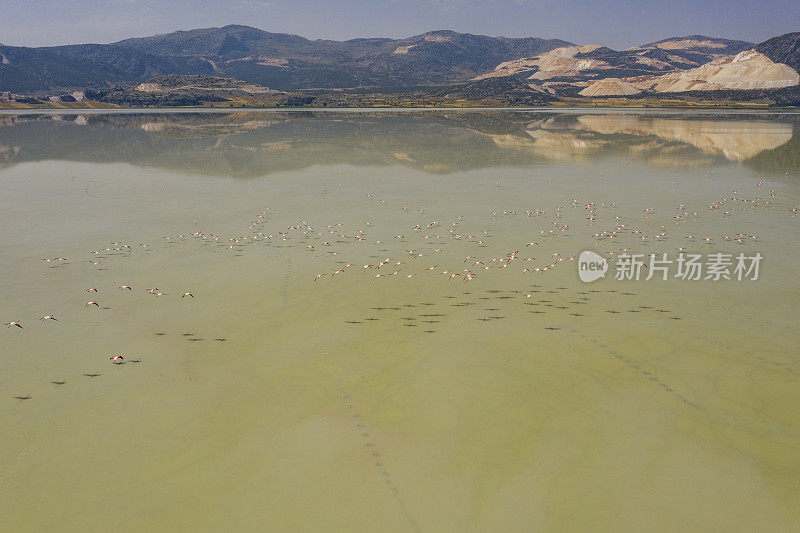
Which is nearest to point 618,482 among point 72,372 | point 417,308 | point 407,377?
point 407,377

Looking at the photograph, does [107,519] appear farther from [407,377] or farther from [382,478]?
[407,377]

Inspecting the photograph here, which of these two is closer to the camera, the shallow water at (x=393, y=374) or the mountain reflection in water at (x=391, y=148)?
the shallow water at (x=393, y=374)

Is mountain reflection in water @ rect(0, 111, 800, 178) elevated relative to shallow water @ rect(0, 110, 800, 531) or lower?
elevated

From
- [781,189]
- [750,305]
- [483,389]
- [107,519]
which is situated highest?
[781,189]

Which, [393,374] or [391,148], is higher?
[391,148]

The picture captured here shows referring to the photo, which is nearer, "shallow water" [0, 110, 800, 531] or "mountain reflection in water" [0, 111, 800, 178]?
"shallow water" [0, 110, 800, 531]

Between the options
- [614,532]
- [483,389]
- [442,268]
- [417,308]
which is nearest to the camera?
[614,532]

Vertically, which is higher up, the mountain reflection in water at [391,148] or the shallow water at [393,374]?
the mountain reflection in water at [391,148]

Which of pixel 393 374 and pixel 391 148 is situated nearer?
pixel 393 374
